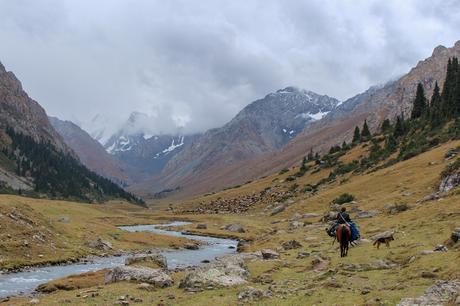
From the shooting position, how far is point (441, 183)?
6875cm

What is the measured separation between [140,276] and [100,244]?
36.0m

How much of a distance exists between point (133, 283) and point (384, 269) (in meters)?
16.4

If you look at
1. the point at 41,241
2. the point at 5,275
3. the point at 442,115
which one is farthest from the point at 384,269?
the point at 442,115

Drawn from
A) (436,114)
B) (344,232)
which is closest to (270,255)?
(344,232)

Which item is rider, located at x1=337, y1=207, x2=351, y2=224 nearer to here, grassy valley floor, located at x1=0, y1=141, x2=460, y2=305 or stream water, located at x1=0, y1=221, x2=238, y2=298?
grassy valley floor, located at x1=0, y1=141, x2=460, y2=305

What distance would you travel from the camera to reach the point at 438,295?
64.4 feet

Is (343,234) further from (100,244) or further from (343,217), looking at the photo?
(100,244)

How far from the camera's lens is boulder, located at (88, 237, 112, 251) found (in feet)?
216

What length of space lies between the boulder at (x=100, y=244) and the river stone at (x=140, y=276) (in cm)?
3242

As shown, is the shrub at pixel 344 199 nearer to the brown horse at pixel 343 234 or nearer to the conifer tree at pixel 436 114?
the conifer tree at pixel 436 114

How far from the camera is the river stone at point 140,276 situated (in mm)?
31453

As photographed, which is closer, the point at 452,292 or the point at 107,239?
the point at 452,292

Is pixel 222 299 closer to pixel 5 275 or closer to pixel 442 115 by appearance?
pixel 5 275

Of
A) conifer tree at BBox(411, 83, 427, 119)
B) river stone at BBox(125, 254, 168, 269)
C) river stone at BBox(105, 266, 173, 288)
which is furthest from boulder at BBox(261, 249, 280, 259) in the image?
conifer tree at BBox(411, 83, 427, 119)
